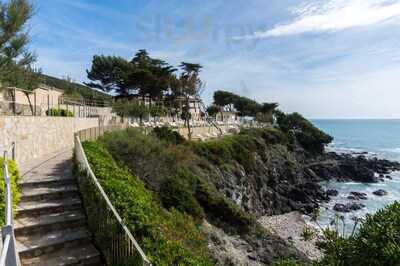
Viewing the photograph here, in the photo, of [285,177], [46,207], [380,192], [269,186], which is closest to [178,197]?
[46,207]

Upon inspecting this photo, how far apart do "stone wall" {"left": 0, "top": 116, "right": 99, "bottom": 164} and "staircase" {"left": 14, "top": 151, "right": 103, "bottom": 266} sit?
2.51 metres

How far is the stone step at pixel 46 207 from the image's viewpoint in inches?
256

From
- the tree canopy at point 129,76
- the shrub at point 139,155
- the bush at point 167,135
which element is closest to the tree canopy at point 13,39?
the shrub at point 139,155

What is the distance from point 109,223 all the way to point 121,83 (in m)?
42.7

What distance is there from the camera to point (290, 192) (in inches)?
1307

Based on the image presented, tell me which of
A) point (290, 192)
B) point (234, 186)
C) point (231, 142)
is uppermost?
point (231, 142)

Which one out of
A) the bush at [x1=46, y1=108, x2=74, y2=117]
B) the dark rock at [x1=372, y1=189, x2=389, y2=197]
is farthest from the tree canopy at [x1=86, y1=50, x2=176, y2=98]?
the dark rock at [x1=372, y1=189, x2=389, y2=197]

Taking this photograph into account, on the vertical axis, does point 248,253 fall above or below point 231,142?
below

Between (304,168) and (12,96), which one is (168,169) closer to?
(12,96)

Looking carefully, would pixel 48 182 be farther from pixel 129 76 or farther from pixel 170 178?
pixel 129 76

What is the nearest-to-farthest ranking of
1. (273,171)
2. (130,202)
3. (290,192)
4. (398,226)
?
(398,226)
(130,202)
(290,192)
(273,171)

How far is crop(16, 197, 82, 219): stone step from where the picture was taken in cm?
650

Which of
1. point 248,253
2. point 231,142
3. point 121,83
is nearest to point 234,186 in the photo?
point 231,142

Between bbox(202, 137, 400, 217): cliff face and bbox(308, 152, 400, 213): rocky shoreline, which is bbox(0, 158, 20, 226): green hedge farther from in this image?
bbox(308, 152, 400, 213): rocky shoreline
